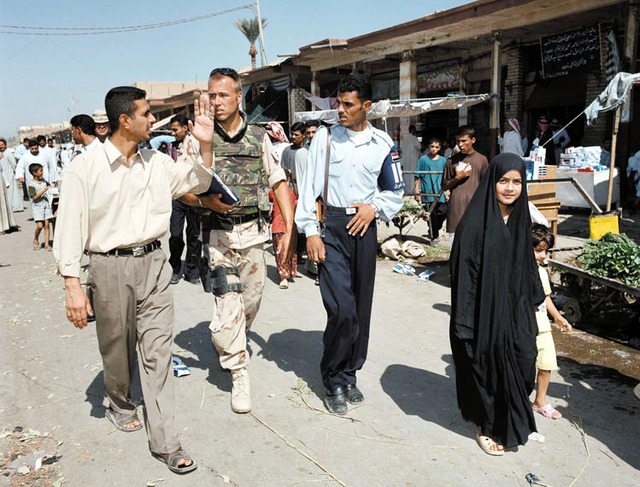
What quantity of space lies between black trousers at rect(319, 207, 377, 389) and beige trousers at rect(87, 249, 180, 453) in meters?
1.02

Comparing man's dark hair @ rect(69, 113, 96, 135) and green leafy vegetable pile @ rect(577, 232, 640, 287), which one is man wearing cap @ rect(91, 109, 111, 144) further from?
green leafy vegetable pile @ rect(577, 232, 640, 287)

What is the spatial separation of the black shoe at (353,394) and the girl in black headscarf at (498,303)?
88cm

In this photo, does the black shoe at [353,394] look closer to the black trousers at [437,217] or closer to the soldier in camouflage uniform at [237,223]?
the soldier in camouflage uniform at [237,223]

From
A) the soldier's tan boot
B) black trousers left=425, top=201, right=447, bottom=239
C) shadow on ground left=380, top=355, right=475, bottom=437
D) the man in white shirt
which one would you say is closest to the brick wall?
black trousers left=425, top=201, right=447, bottom=239

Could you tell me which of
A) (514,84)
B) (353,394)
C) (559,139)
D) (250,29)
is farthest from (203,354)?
(250,29)

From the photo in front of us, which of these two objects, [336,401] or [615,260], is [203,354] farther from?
[615,260]

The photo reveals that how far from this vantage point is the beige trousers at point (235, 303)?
12.1ft

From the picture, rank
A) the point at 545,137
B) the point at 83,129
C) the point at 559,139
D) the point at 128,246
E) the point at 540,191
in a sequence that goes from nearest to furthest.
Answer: the point at 128,246
the point at 83,129
the point at 540,191
the point at 559,139
the point at 545,137

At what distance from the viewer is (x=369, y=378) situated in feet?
13.6

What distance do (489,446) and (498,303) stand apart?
813 millimetres

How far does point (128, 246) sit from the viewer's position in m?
3.06

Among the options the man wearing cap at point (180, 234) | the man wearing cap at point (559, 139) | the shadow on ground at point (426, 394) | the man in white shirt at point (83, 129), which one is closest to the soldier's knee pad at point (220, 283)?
the shadow on ground at point (426, 394)

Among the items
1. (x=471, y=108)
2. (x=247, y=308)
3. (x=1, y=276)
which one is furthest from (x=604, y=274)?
(x=471, y=108)

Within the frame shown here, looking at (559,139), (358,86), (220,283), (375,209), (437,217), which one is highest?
(358,86)
